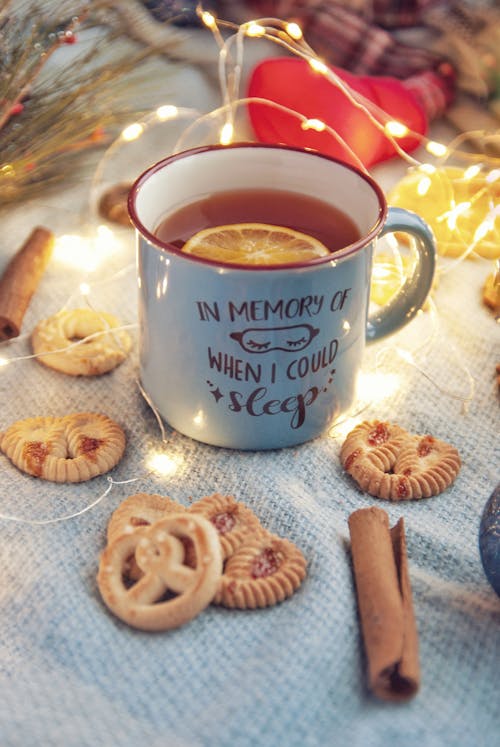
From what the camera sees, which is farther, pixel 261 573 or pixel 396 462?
pixel 396 462

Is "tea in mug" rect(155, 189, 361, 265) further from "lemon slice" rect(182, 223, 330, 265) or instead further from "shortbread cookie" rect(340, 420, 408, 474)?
"shortbread cookie" rect(340, 420, 408, 474)

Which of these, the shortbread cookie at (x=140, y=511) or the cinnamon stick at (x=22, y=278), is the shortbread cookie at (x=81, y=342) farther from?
the shortbread cookie at (x=140, y=511)

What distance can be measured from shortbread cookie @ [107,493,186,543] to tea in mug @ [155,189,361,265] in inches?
8.4

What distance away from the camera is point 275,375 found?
2.45 feet

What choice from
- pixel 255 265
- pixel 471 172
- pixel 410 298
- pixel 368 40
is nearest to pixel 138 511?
pixel 255 265

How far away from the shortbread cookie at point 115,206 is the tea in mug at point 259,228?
335 millimetres

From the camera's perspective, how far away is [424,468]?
0.80m

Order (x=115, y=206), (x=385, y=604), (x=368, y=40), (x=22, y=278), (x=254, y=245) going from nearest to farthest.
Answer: (x=385, y=604)
(x=254, y=245)
(x=22, y=278)
(x=115, y=206)
(x=368, y=40)

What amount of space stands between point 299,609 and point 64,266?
1.92 ft

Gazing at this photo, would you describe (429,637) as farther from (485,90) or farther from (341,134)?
(485,90)

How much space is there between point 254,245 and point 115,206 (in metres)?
0.42

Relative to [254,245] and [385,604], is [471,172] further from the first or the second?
[385,604]

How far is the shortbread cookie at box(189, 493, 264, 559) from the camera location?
700mm

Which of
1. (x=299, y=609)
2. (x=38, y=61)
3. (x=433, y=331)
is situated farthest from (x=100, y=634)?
(x=38, y=61)
